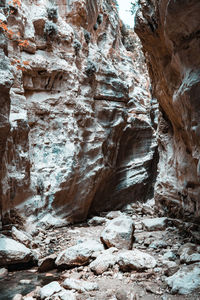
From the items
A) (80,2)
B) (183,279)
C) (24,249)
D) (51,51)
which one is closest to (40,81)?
(51,51)

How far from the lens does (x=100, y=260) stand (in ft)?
14.9

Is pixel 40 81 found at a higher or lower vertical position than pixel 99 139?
higher

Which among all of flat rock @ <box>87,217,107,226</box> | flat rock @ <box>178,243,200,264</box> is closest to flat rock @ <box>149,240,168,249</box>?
flat rock @ <box>178,243,200,264</box>

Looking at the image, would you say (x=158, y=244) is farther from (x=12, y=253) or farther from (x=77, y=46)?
(x=77, y=46)

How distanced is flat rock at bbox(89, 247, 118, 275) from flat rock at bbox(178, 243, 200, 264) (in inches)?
49.7

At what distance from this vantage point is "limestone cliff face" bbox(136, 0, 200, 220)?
4035 mm

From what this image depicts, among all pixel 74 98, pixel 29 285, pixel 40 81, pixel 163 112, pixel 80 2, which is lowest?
pixel 29 285

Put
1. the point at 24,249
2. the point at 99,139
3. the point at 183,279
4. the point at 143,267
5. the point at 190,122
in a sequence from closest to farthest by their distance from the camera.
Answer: the point at 183,279
the point at 143,267
the point at 190,122
the point at 24,249
the point at 99,139

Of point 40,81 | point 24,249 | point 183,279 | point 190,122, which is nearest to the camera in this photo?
point 183,279

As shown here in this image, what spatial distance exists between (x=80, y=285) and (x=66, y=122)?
7.03 m

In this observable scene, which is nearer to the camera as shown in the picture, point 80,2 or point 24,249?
point 24,249

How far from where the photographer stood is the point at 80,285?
3.79 meters

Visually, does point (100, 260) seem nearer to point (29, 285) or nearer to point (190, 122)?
point (29, 285)

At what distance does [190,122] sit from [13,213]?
18.6ft
